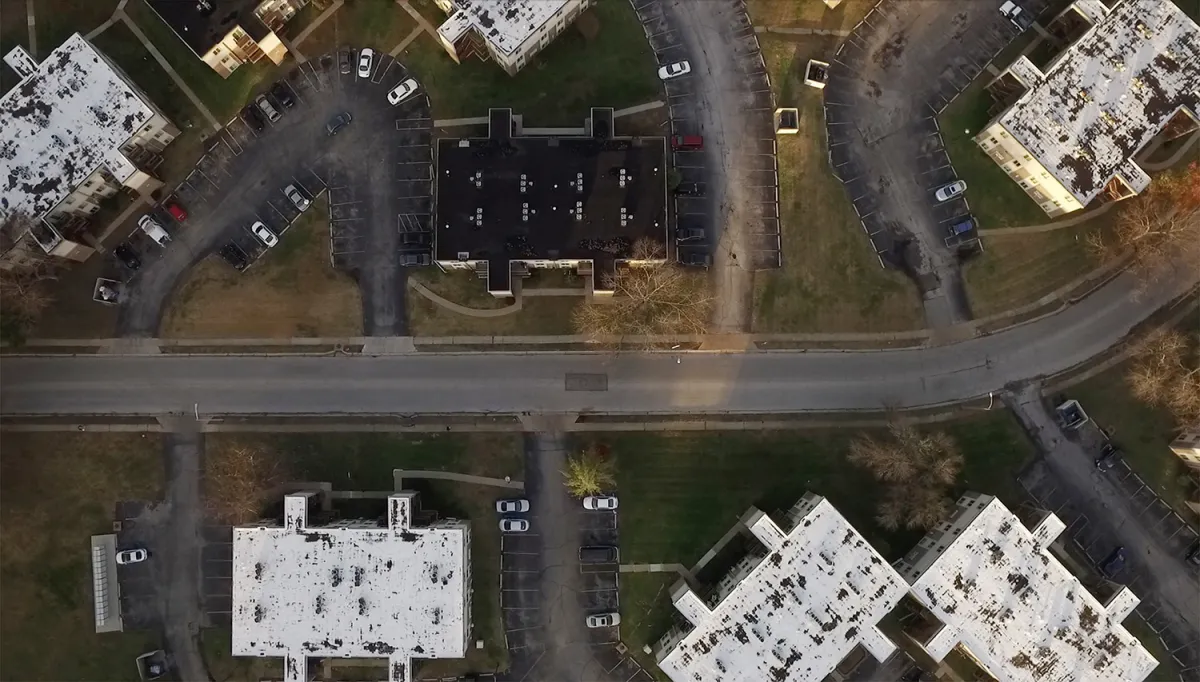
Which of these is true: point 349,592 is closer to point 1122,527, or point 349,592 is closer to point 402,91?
point 402,91

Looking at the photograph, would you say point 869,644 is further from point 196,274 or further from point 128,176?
point 128,176

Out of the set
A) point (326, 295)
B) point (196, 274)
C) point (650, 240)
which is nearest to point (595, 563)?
point (650, 240)

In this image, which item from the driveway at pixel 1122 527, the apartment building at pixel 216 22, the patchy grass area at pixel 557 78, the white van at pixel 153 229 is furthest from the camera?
the patchy grass area at pixel 557 78

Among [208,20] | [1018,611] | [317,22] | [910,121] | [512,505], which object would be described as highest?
[208,20]

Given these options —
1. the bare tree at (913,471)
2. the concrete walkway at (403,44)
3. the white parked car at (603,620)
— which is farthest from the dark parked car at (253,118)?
the bare tree at (913,471)

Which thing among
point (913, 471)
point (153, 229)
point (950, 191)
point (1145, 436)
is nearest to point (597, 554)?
point (913, 471)

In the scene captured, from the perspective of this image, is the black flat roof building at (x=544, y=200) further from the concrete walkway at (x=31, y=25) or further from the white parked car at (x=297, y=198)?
the concrete walkway at (x=31, y=25)

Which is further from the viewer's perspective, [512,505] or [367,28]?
[367,28]
